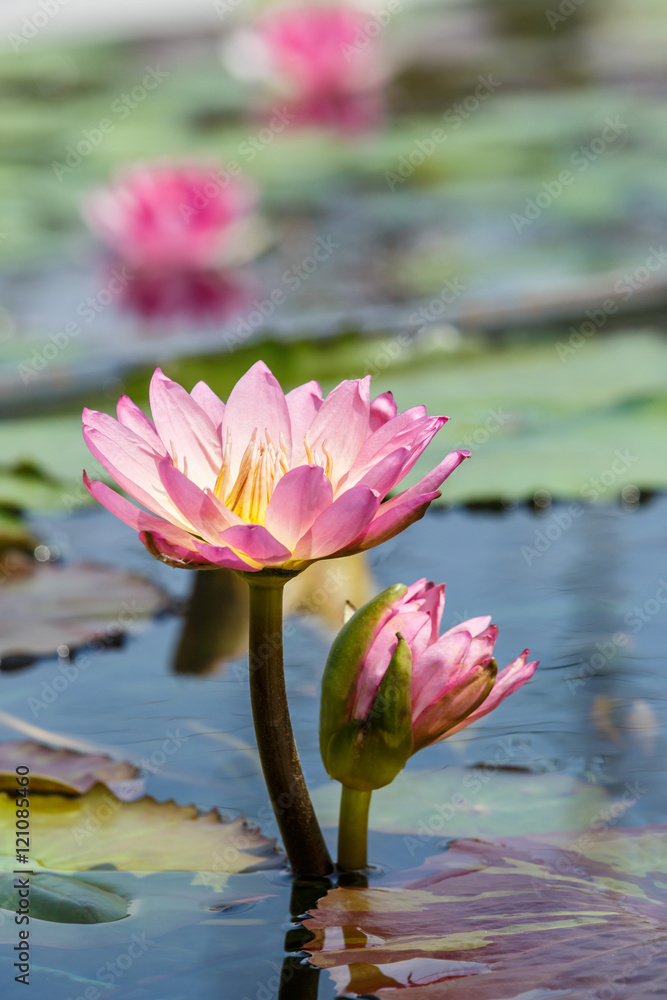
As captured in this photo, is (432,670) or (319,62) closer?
(432,670)

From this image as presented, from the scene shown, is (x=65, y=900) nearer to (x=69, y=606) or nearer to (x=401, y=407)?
(x=69, y=606)

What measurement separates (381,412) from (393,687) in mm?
196

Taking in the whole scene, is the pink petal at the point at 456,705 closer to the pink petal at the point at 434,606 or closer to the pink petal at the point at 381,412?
the pink petal at the point at 434,606

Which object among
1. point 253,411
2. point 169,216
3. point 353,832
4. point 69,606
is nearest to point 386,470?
point 253,411

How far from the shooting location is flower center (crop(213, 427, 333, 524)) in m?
0.74

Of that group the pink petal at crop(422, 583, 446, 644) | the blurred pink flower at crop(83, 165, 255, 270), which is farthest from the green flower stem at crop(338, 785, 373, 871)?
the blurred pink flower at crop(83, 165, 255, 270)

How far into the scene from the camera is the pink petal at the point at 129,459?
0.72 meters

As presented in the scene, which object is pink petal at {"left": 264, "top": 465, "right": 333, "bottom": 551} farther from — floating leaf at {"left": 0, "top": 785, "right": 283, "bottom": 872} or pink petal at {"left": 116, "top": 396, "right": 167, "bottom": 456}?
floating leaf at {"left": 0, "top": 785, "right": 283, "bottom": 872}

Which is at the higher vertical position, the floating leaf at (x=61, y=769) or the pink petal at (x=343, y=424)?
the pink petal at (x=343, y=424)

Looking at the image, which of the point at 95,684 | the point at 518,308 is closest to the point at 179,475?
the point at 95,684

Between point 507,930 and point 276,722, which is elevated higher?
point 276,722

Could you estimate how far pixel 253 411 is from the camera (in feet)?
2.57

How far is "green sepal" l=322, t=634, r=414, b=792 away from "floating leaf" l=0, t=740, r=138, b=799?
0.86 ft

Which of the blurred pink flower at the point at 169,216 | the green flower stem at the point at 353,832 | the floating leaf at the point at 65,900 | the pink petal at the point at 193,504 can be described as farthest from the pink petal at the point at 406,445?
the blurred pink flower at the point at 169,216
